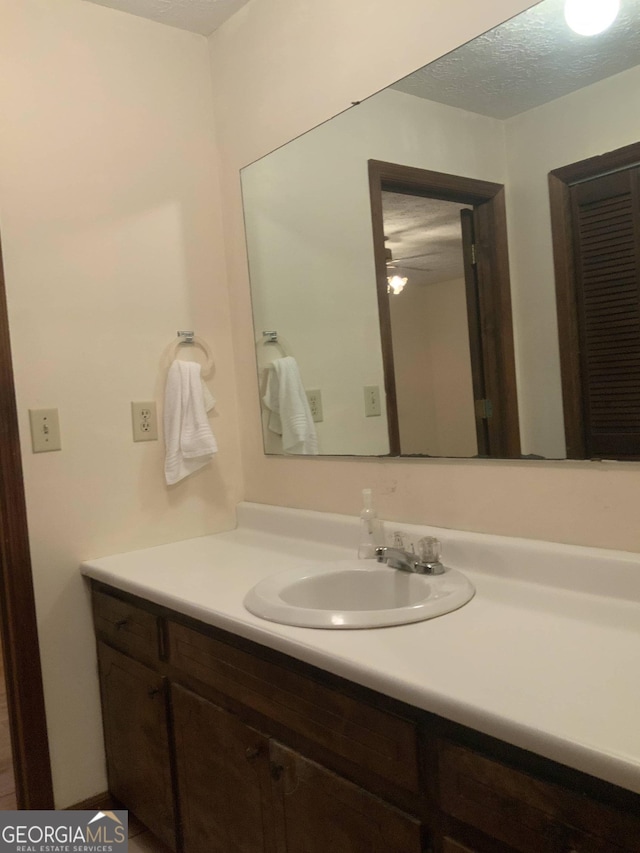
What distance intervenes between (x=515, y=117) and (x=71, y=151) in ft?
4.02

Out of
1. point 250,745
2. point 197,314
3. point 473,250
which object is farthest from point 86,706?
point 473,250

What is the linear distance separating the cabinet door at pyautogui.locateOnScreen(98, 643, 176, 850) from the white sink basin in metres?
0.44

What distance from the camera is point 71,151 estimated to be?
186cm

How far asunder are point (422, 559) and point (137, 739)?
3.01 ft

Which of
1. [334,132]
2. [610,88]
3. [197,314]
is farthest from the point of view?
[197,314]

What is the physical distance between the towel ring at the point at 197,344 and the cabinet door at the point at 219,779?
973mm

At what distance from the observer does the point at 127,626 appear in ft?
5.58

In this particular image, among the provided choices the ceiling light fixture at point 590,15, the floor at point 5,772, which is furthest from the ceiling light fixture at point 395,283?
the floor at point 5,772

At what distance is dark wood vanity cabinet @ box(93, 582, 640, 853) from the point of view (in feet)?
2.67

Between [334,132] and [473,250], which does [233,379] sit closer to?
[334,132]

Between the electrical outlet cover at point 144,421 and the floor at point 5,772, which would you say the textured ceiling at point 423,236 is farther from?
the floor at point 5,772

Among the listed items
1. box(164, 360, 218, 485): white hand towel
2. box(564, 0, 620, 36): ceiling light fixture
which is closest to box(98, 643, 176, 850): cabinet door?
box(164, 360, 218, 485): white hand towel

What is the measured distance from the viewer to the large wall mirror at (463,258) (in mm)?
1217

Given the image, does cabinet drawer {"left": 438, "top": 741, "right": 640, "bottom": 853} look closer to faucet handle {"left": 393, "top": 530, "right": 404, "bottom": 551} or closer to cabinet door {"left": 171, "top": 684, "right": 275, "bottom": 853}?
cabinet door {"left": 171, "top": 684, "right": 275, "bottom": 853}
